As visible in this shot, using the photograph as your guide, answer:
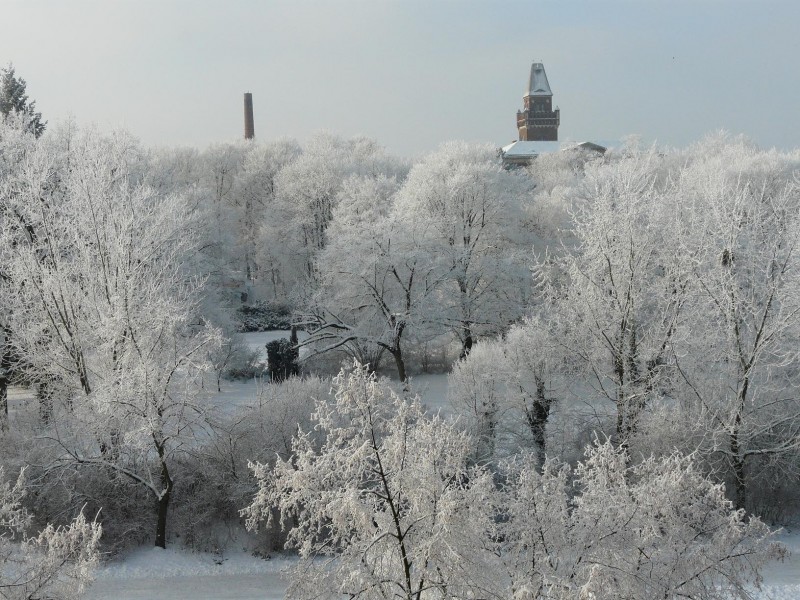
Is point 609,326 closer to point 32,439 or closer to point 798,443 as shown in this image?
point 798,443

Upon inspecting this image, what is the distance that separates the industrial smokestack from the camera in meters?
64.8

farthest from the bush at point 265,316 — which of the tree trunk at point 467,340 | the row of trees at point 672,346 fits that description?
the row of trees at point 672,346

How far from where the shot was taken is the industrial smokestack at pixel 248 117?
64806 mm

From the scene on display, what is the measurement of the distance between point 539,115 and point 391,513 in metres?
84.1

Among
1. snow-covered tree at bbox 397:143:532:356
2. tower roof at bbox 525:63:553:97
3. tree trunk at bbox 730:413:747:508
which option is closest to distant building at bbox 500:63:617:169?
tower roof at bbox 525:63:553:97

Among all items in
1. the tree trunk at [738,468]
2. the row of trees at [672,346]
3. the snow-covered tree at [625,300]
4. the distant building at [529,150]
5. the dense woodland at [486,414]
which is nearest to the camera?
the dense woodland at [486,414]

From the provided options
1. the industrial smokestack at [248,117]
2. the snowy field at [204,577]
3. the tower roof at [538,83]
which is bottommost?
the snowy field at [204,577]

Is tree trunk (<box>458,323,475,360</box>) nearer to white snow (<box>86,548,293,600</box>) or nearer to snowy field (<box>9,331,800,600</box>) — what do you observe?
snowy field (<box>9,331,800,600</box>)

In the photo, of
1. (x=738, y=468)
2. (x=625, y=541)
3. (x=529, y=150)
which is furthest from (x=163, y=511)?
(x=529, y=150)

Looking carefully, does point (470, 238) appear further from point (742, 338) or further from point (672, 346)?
point (742, 338)

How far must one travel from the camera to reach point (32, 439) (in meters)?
16.9

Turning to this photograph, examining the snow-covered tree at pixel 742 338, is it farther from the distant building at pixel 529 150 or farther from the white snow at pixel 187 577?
the distant building at pixel 529 150

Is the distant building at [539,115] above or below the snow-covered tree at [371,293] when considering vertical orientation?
above

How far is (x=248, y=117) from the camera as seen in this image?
2566 inches
